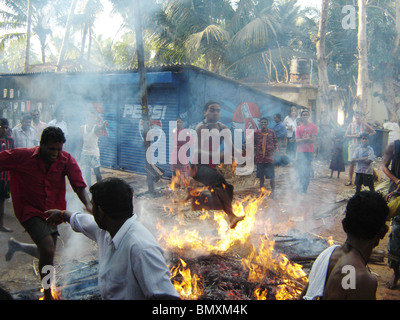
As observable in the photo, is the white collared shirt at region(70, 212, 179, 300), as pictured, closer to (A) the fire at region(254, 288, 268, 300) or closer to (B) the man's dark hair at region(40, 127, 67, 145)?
(B) the man's dark hair at region(40, 127, 67, 145)

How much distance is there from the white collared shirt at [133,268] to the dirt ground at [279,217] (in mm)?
2632

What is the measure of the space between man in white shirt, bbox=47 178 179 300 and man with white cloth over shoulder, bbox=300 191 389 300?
804 mm

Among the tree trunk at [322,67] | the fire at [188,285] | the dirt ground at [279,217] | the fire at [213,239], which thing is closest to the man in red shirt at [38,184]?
the dirt ground at [279,217]

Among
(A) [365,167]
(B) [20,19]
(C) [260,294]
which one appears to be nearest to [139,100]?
(A) [365,167]

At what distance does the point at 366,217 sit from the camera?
1.82 metres

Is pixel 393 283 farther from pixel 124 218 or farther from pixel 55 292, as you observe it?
pixel 55 292

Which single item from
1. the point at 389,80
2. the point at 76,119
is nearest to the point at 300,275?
the point at 76,119

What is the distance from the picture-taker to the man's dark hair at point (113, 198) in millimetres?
2016

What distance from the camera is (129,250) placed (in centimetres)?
187

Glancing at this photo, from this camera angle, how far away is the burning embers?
3.69 m

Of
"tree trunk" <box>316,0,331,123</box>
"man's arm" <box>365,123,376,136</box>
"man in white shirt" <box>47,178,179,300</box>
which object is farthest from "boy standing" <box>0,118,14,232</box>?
"tree trunk" <box>316,0,331,123</box>
